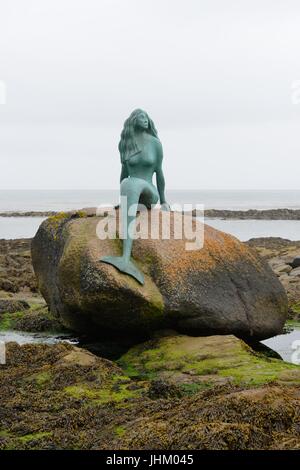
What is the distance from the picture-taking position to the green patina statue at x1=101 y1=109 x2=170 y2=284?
10.3m

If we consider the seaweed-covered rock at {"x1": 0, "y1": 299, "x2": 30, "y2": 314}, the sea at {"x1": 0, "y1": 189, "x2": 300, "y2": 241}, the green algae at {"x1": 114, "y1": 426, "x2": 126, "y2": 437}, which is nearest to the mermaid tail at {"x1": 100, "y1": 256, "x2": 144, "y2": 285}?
the green algae at {"x1": 114, "y1": 426, "x2": 126, "y2": 437}

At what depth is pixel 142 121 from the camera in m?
10.5

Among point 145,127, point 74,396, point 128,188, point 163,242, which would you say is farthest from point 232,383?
point 145,127

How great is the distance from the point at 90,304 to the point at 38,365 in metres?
1.29

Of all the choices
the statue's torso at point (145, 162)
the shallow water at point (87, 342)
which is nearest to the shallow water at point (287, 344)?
the shallow water at point (87, 342)

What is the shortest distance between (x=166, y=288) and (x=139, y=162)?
2328 millimetres

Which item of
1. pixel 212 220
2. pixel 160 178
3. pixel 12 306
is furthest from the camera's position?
pixel 212 220

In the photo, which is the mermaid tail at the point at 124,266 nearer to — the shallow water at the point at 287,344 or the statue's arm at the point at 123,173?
the statue's arm at the point at 123,173

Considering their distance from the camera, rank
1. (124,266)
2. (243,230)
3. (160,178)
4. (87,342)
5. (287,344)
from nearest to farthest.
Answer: (124,266) → (87,342) → (287,344) → (160,178) → (243,230)

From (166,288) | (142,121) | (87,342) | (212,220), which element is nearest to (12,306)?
(87,342)

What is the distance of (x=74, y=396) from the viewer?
705cm

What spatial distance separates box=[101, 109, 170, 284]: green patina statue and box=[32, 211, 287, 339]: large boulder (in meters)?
0.55

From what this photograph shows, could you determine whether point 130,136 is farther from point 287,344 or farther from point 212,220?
point 212,220

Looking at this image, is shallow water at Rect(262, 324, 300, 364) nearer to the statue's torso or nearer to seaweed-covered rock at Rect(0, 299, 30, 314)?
the statue's torso
